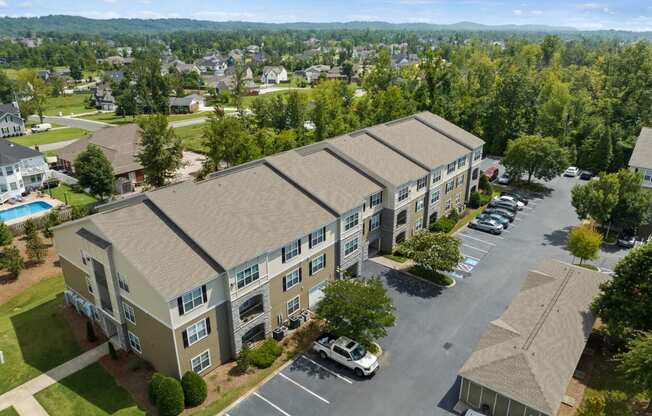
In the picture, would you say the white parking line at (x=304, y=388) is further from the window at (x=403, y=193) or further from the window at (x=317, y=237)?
the window at (x=403, y=193)

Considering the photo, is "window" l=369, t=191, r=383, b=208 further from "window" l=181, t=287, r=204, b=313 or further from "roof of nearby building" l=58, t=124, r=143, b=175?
"roof of nearby building" l=58, t=124, r=143, b=175

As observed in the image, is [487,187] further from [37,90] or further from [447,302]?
[37,90]

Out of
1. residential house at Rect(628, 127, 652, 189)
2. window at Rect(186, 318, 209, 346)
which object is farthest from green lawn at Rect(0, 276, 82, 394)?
residential house at Rect(628, 127, 652, 189)

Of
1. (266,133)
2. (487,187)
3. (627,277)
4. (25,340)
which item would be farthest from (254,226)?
(487,187)

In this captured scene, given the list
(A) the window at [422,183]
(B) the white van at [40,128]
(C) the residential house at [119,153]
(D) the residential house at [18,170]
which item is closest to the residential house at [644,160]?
(A) the window at [422,183]

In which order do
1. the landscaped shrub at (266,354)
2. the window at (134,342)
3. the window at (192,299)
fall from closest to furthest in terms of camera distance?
the window at (192,299), the landscaped shrub at (266,354), the window at (134,342)

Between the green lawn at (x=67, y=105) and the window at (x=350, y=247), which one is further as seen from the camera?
the green lawn at (x=67, y=105)

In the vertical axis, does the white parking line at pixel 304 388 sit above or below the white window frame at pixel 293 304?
below
